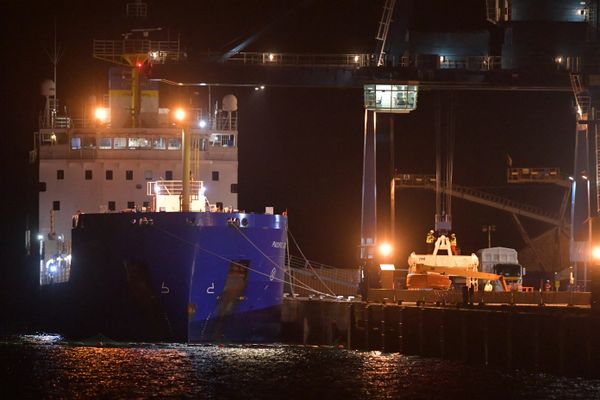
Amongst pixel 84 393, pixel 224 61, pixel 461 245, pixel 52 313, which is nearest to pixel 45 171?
pixel 52 313

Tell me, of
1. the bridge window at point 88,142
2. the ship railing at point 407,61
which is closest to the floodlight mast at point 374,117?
the ship railing at point 407,61

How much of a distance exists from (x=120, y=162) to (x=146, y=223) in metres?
7.31

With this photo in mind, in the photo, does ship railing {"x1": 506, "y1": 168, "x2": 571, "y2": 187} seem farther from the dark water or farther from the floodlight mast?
the dark water

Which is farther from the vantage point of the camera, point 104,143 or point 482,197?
point 482,197

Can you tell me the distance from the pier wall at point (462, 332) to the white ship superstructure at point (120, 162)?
21.1 ft

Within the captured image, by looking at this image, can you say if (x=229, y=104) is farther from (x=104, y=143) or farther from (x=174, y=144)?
(x=104, y=143)

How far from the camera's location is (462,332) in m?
37.2

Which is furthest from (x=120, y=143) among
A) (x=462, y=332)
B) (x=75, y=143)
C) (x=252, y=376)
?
(x=462, y=332)

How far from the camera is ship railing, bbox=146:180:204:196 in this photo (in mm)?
44531

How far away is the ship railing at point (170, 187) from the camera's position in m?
44.5

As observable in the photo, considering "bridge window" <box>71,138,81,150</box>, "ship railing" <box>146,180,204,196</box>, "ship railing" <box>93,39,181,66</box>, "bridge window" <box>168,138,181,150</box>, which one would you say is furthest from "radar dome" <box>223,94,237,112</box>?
"bridge window" <box>71,138,81,150</box>

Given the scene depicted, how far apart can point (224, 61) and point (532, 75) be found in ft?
32.1

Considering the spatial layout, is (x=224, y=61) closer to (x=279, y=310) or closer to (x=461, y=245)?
(x=279, y=310)

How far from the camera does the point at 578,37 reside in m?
46.2
